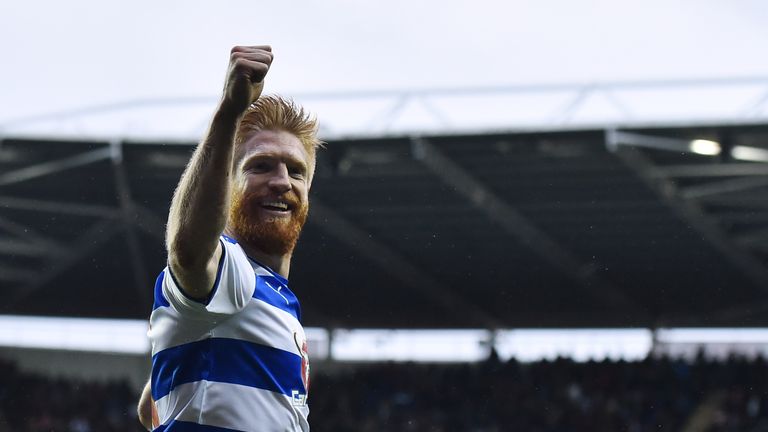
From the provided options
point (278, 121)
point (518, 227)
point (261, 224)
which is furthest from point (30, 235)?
point (261, 224)

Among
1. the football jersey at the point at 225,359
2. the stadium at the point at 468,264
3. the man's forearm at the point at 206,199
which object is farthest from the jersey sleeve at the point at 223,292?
the stadium at the point at 468,264

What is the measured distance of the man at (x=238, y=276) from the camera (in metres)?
2.54

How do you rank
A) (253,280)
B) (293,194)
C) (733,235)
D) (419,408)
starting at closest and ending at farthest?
(253,280), (293,194), (733,235), (419,408)

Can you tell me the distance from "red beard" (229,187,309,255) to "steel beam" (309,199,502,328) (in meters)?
16.8

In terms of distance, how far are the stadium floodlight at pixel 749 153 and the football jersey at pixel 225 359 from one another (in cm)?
1431

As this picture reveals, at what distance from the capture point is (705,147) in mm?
16062

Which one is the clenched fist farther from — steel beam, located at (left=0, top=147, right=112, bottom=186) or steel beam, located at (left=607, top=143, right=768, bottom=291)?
steel beam, located at (left=0, top=147, right=112, bottom=186)

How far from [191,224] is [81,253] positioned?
21.5m

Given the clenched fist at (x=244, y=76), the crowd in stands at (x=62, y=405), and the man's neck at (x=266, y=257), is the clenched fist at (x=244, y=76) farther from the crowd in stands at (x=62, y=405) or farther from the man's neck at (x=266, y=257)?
the crowd in stands at (x=62, y=405)

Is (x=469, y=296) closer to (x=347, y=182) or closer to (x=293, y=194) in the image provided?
(x=347, y=182)

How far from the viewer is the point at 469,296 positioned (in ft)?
82.6

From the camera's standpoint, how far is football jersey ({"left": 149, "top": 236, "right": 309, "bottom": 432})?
8.87ft

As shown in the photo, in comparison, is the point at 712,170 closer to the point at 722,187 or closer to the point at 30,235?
the point at 722,187

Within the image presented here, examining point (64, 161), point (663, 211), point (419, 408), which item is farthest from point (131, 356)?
point (663, 211)
